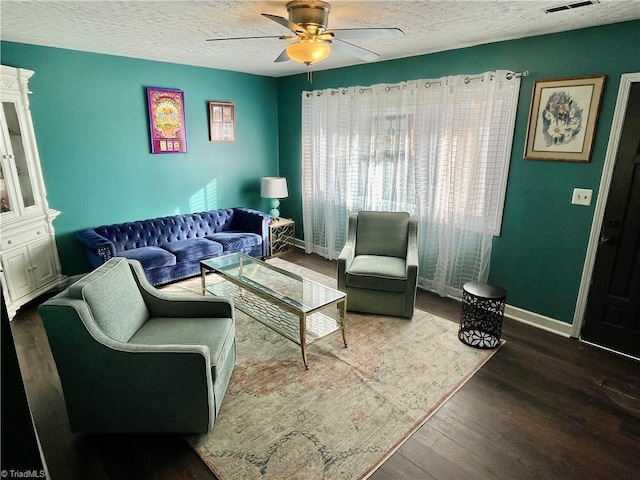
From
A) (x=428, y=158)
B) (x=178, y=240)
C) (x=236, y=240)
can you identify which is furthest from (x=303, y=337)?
(x=178, y=240)

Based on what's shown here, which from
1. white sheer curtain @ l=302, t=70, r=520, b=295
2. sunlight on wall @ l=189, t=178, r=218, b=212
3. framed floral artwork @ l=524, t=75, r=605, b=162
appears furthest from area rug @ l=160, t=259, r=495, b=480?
sunlight on wall @ l=189, t=178, r=218, b=212

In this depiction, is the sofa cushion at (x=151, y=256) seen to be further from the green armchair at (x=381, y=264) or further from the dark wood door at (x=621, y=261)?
the dark wood door at (x=621, y=261)

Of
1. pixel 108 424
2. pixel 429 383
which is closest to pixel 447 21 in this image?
pixel 429 383

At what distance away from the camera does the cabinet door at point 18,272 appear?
319 centimetres

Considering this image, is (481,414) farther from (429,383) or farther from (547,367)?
(547,367)

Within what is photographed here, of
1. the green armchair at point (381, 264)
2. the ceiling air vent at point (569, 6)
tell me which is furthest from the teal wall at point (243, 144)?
the green armchair at point (381, 264)

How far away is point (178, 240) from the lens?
4.46 metres

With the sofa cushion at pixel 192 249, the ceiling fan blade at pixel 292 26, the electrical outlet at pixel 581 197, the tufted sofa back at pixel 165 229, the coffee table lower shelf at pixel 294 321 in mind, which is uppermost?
the ceiling fan blade at pixel 292 26

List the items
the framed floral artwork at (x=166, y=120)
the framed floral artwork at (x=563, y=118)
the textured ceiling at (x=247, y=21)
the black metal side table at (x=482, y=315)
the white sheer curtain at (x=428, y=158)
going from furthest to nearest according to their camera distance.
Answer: the framed floral artwork at (x=166, y=120)
the white sheer curtain at (x=428, y=158)
the black metal side table at (x=482, y=315)
the framed floral artwork at (x=563, y=118)
the textured ceiling at (x=247, y=21)

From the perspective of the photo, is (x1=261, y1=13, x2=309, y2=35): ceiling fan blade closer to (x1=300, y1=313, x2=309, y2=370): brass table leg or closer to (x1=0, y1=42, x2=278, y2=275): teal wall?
(x1=300, y1=313, x2=309, y2=370): brass table leg

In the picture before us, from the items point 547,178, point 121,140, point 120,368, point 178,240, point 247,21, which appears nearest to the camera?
point 120,368

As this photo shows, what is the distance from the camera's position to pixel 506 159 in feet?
10.8

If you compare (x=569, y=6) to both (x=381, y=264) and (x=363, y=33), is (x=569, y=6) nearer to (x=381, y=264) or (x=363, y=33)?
(x=363, y=33)

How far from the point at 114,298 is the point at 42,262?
2.15 meters
